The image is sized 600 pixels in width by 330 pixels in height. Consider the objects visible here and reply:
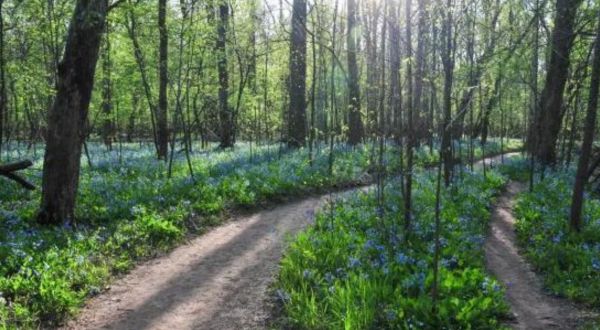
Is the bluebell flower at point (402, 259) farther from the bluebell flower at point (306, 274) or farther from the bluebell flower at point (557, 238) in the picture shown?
the bluebell flower at point (557, 238)

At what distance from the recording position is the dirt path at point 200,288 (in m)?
6.14

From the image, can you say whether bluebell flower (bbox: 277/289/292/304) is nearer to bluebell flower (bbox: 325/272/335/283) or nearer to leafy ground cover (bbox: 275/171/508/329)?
leafy ground cover (bbox: 275/171/508/329)

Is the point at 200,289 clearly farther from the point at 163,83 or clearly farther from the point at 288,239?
the point at 163,83

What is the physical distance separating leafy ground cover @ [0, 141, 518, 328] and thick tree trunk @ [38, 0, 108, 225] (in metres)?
0.56

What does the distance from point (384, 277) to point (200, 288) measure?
282 cm

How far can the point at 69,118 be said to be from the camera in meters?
8.78

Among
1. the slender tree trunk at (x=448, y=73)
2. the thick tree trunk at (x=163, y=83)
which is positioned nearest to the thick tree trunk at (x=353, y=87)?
the thick tree trunk at (x=163, y=83)

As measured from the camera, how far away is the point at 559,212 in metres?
11.0

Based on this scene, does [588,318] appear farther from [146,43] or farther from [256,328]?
[146,43]

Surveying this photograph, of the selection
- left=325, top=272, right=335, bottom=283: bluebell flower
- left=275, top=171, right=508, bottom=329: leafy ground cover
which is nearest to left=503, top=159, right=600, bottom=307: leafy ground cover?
left=275, top=171, right=508, bottom=329: leafy ground cover

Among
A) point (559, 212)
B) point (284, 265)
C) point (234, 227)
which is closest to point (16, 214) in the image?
point (234, 227)

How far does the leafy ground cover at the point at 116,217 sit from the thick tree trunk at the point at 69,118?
0.56 m

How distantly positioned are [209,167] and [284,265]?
8909mm

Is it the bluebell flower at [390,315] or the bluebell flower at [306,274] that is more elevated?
the bluebell flower at [306,274]
